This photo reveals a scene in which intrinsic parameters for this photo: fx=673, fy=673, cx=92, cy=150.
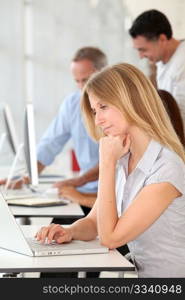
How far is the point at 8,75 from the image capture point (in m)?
7.00

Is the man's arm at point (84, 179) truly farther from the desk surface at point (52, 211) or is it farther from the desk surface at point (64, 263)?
the desk surface at point (64, 263)

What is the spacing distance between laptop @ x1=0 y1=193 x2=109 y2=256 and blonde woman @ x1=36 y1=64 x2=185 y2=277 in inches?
1.7

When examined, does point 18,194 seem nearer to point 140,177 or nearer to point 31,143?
point 31,143

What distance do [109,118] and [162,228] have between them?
424 mm

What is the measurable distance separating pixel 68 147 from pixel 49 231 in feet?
17.7

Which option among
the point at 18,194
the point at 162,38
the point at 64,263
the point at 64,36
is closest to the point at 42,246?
the point at 64,263

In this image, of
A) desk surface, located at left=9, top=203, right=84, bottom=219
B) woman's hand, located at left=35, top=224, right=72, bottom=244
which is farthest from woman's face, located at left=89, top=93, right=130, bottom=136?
desk surface, located at left=9, top=203, right=84, bottom=219

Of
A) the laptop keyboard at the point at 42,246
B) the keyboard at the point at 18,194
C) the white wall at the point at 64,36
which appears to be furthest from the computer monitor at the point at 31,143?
the white wall at the point at 64,36

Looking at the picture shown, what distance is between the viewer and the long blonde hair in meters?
2.32

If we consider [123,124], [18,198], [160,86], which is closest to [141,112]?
[123,124]

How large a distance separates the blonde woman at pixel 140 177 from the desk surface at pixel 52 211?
777mm

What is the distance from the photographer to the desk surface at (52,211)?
3.21 meters

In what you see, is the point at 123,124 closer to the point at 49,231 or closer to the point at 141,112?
the point at 141,112

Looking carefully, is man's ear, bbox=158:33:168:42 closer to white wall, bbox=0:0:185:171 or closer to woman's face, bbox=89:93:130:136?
woman's face, bbox=89:93:130:136
